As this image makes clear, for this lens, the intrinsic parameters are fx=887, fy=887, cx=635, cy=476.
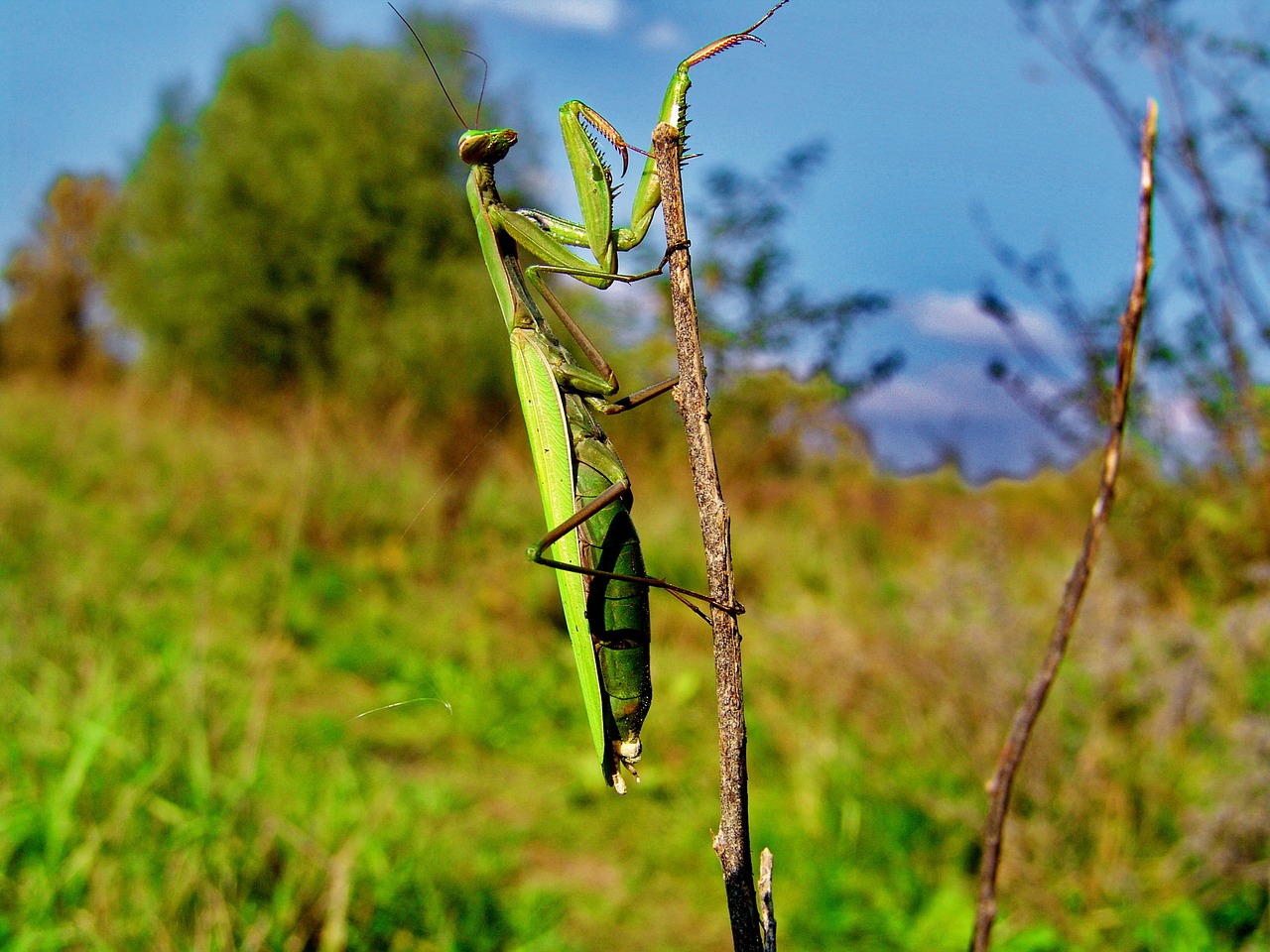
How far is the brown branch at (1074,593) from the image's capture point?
103 centimetres

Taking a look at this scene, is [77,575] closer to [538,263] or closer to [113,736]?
[113,736]

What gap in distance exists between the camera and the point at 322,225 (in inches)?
954

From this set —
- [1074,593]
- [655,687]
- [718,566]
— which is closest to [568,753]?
[655,687]

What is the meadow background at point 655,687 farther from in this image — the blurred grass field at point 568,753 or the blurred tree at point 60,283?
the blurred tree at point 60,283

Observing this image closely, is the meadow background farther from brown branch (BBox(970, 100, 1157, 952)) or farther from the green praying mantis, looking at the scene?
brown branch (BBox(970, 100, 1157, 952))

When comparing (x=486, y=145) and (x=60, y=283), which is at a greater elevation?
(x=60, y=283)

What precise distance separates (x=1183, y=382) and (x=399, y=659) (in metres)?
5.57

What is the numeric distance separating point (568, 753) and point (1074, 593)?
4931 millimetres

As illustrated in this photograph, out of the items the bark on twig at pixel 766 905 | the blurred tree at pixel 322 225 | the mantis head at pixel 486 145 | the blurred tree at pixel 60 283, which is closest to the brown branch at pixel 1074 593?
the bark on twig at pixel 766 905

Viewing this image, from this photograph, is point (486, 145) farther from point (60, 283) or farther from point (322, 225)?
point (60, 283)

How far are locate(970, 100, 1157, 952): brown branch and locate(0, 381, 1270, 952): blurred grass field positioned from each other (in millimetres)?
692

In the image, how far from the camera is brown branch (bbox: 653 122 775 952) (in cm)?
79

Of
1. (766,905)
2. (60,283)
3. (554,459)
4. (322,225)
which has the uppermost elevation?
(60,283)

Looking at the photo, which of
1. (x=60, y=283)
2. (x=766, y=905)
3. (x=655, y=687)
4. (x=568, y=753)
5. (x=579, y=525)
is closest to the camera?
(x=766, y=905)
